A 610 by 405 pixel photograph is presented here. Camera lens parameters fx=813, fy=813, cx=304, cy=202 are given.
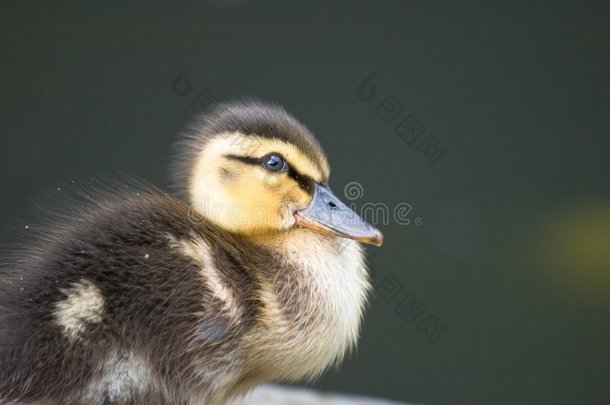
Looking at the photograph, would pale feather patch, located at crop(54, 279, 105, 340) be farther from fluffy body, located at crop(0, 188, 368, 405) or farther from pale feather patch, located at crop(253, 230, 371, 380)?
pale feather patch, located at crop(253, 230, 371, 380)

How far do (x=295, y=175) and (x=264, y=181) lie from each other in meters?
0.06

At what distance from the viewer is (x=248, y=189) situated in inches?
55.0

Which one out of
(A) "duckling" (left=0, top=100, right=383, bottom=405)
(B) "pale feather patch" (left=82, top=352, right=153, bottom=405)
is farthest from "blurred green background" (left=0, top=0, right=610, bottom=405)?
(B) "pale feather patch" (left=82, top=352, right=153, bottom=405)

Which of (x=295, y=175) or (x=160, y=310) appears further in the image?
(x=295, y=175)

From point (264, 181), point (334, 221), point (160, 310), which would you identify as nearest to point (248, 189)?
point (264, 181)

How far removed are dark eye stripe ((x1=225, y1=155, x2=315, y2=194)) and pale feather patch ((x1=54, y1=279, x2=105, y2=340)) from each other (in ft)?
1.17

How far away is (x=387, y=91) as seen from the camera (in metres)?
→ 2.77

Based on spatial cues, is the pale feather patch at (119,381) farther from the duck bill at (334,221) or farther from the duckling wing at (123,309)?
the duck bill at (334,221)

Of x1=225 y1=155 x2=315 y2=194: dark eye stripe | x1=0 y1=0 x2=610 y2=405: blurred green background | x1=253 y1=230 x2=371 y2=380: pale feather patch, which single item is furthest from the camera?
x1=0 y1=0 x2=610 y2=405: blurred green background

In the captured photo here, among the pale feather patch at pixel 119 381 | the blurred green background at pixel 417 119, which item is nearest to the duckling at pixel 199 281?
the pale feather patch at pixel 119 381

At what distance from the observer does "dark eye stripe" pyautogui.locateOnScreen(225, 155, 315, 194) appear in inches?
54.7

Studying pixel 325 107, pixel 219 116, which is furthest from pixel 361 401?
pixel 219 116

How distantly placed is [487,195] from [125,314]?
6.44 feet

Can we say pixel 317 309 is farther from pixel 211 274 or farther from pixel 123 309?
pixel 123 309
